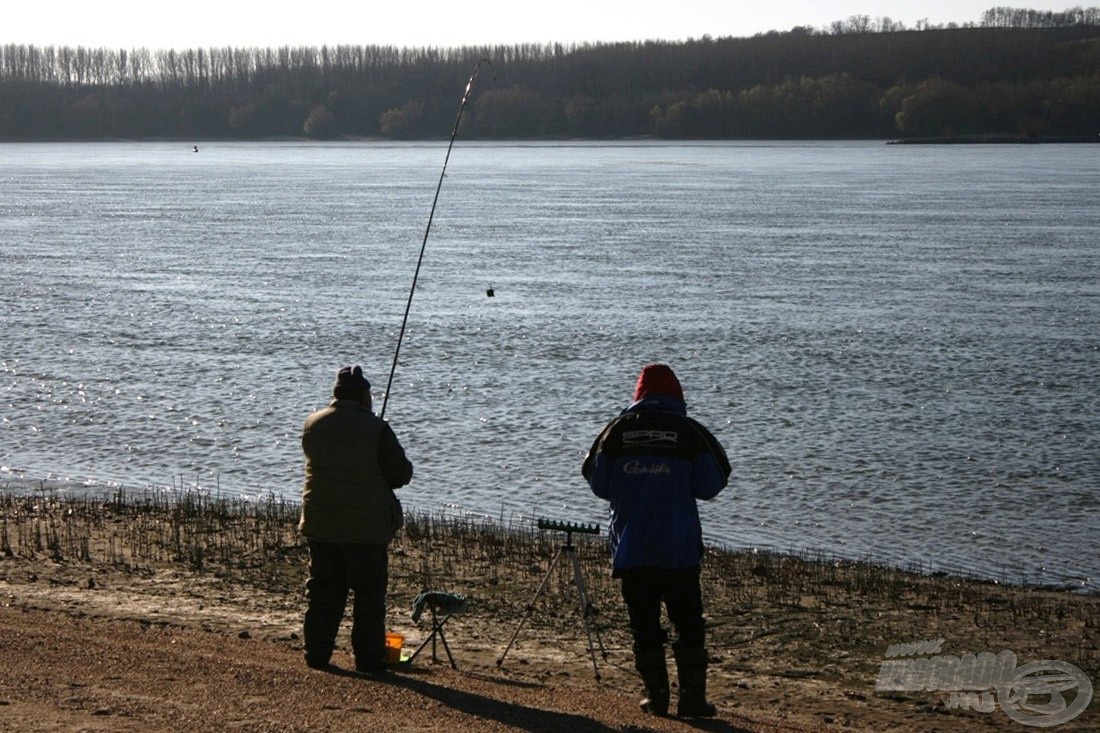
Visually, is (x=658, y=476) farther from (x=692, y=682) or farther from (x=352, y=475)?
(x=352, y=475)

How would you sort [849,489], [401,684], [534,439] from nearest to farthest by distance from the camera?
1. [401,684]
2. [849,489]
3. [534,439]

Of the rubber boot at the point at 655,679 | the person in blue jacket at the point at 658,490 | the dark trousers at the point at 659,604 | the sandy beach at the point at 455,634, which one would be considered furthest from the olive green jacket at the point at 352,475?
the rubber boot at the point at 655,679

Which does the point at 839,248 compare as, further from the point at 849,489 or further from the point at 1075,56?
the point at 1075,56

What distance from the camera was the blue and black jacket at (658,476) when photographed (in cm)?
636

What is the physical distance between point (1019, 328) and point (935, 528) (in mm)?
11806

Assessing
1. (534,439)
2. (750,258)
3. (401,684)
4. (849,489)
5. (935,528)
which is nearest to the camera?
(401,684)

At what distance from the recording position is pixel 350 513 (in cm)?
693

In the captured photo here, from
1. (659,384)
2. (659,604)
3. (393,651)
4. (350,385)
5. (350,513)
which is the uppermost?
(659,384)

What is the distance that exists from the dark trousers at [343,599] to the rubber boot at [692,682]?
4.71ft

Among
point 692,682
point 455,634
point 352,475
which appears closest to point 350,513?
point 352,475

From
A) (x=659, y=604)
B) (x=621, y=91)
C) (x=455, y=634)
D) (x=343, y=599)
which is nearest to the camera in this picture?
(x=659, y=604)

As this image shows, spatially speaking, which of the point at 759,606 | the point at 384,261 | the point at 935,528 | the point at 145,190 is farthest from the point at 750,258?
the point at 145,190

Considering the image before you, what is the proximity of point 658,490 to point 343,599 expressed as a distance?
69.0 inches

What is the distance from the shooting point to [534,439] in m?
17.0
